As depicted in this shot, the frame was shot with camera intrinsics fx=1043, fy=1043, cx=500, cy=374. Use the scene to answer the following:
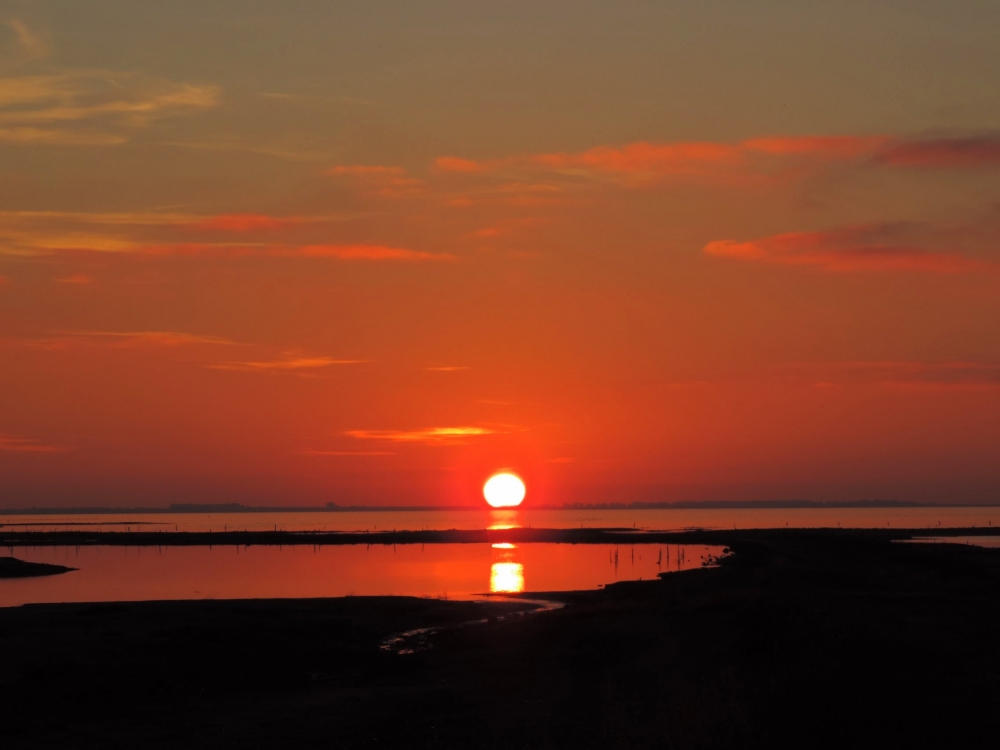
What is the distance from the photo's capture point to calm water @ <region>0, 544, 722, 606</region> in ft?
239

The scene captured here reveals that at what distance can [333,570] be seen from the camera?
97375 millimetres

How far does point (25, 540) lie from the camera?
15062cm

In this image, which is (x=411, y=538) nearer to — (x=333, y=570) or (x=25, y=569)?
(x=333, y=570)

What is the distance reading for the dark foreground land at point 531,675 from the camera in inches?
766

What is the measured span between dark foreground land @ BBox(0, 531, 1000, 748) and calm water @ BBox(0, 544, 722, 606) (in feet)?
70.7

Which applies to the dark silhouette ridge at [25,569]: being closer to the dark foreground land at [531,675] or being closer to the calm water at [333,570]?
the calm water at [333,570]

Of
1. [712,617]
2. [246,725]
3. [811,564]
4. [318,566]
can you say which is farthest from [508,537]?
[246,725]

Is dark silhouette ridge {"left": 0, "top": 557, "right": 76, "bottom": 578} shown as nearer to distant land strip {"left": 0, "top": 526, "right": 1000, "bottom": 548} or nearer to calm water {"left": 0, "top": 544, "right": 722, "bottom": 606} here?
calm water {"left": 0, "top": 544, "right": 722, "bottom": 606}

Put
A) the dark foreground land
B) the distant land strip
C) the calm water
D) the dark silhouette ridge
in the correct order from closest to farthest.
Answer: the dark foreground land → the calm water → the dark silhouette ridge → the distant land strip

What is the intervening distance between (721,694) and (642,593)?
3774 centimetres

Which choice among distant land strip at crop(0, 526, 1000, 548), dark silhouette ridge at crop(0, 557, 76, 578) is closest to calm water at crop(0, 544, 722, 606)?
dark silhouette ridge at crop(0, 557, 76, 578)

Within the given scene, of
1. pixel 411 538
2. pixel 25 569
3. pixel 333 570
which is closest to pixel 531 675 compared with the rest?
pixel 333 570

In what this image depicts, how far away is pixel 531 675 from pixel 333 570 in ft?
228

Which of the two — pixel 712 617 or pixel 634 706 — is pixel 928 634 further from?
pixel 634 706
